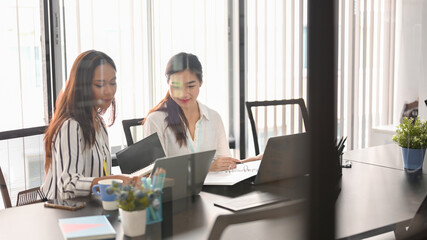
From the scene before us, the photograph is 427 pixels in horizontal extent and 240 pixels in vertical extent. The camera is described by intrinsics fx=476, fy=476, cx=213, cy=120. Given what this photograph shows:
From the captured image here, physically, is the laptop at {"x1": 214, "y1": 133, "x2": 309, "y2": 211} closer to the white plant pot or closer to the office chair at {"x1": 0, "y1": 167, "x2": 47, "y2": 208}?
the white plant pot

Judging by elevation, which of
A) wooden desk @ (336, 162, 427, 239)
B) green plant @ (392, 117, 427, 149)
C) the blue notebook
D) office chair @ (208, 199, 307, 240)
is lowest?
the blue notebook

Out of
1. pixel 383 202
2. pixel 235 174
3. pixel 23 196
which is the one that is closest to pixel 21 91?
pixel 23 196

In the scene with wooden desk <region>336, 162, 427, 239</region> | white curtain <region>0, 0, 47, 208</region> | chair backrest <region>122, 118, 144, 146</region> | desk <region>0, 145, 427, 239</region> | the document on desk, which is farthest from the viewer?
white curtain <region>0, 0, 47, 208</region>

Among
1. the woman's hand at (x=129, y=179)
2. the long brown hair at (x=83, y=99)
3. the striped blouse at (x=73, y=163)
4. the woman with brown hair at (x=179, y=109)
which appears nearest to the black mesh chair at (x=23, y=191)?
the striped blouse at (x=73, y=163)

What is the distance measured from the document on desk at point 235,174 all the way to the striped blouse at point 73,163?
244 mm

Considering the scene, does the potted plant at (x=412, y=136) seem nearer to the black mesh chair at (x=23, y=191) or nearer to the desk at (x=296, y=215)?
the desk at (x=296, y=215)

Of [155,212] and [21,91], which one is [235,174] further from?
[21,91]

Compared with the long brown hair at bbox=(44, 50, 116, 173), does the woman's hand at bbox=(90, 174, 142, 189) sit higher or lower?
lower

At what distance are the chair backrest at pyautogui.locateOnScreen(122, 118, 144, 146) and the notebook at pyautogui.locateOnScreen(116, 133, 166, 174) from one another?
1 centimetres

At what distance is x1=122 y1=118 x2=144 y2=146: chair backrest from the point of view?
709 millimetres

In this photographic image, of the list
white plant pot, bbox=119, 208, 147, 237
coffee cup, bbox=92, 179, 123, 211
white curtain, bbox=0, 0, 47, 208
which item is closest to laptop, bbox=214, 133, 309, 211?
white plant pot, bbox=119, 208, 147, 237

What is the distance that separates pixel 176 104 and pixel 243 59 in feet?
0.89

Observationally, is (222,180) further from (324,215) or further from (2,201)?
(324,215)

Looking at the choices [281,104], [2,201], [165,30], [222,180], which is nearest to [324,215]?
[281,104]
